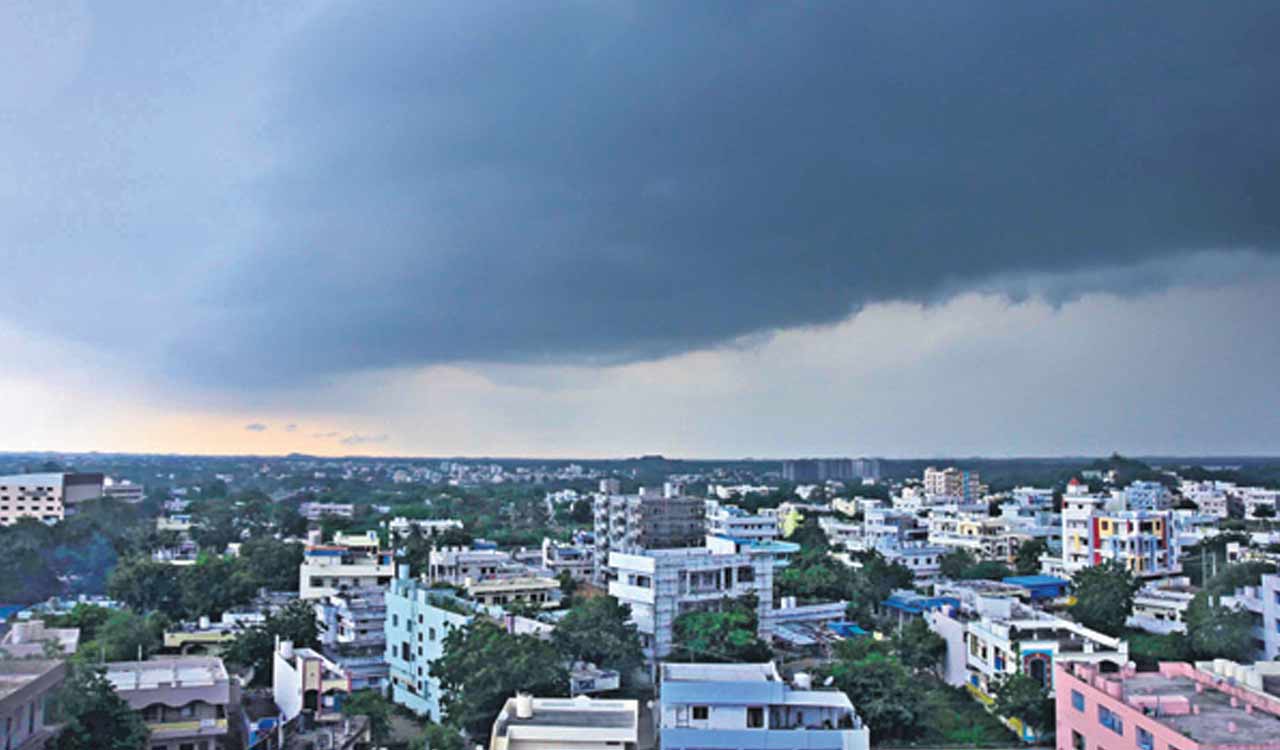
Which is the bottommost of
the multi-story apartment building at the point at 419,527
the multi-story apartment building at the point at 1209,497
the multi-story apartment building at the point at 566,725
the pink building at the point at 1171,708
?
the multi-story apartment building at the point at 419,527

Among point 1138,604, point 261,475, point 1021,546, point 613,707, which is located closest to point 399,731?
point 613,707

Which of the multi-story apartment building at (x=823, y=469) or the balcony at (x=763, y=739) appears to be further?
the multi-story apartment building at (x=823, y=469)

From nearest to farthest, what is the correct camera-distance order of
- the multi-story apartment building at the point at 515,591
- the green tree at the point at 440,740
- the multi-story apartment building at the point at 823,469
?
the green tree at the point at 440,740
the multi-story apartment building at the point at 515,591
the multi-story apartment building at the point at 823,469

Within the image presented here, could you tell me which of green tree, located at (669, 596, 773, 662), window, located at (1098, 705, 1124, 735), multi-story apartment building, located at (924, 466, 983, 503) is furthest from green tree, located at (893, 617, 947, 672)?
multi-story apartment building, located at (924, 466, 983, 503)

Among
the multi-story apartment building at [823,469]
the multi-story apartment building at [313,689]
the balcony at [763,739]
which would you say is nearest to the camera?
the balcony at [763,739]

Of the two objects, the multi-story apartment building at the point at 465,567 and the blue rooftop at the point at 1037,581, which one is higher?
the multi-story apartment building at the point at 465,567

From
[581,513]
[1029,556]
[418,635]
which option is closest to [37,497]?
[581,513]

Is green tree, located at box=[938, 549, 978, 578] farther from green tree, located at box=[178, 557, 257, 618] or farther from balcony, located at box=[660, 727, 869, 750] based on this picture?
balcony, located at box=[660, 727, 869, 750]

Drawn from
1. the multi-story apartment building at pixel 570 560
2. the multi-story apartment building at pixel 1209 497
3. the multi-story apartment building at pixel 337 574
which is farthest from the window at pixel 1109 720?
the multi-story apartment building at pixel 1209 497

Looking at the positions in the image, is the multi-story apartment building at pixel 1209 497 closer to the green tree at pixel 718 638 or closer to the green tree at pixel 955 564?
the green tree at pixel 955 564
